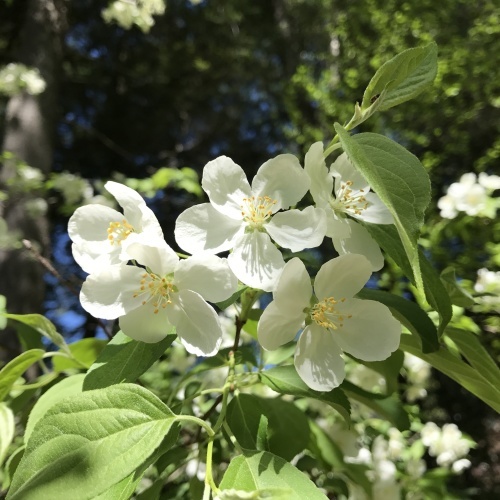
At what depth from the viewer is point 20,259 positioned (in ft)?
7.85

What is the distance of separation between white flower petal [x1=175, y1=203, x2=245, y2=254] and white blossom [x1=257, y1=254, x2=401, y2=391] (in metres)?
0.10

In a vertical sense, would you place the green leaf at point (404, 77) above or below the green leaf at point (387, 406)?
above

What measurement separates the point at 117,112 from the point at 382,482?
248 inches

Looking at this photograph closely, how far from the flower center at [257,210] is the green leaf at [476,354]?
275mm

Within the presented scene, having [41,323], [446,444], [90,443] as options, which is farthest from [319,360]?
[446,444]

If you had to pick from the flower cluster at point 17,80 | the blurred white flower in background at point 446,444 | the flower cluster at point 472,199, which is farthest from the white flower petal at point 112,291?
the flower cluster at point 17,80

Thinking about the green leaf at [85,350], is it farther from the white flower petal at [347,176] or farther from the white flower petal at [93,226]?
the white flower petal at [347,176]

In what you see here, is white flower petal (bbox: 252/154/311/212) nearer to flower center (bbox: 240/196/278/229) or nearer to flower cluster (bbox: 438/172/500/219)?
flower center (bbox: 240/196/278/229)

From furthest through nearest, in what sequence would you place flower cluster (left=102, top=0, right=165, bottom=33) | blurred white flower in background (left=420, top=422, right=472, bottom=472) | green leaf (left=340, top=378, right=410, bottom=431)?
1. flower cluster (left=102, top=0, right=165, bottom=33)
2. blurred white flower in background (left=420, top=422, right=472, bottom=472)
3. green leaf (left=340, top=378, right=410, bottom=431)

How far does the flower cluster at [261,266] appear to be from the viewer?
507mm

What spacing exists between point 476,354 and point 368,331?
16 centimetres

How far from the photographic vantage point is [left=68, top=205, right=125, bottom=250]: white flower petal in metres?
0.59

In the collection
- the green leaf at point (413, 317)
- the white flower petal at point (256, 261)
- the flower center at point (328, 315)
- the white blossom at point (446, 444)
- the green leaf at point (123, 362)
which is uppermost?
the white flower petal at point (256, 261)

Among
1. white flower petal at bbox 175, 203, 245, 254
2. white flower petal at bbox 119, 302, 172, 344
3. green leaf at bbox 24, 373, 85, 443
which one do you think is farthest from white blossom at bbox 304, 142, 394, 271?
green leaf at bbox 24, 373, 85, 443
